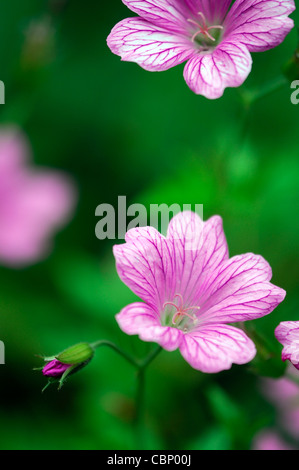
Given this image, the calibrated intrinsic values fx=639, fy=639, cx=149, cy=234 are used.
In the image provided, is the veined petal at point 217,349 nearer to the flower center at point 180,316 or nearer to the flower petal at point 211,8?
the flower center at point 180,316

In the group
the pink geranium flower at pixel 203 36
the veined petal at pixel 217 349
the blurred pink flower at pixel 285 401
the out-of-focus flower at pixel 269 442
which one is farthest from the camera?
the blurred pink flower at pixel 285 401

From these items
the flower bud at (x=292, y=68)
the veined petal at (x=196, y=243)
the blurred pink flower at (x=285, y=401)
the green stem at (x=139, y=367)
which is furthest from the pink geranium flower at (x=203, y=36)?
the blurred pink flower at (x=285, y=401)

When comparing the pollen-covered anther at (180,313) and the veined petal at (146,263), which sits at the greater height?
the veined petal at (146,263)

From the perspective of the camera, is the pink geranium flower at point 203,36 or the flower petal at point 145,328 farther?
the pink geranium flower at point 203,36

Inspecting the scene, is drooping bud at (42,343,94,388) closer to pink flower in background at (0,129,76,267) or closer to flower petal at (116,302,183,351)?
flower petal at (116,302,183,351)

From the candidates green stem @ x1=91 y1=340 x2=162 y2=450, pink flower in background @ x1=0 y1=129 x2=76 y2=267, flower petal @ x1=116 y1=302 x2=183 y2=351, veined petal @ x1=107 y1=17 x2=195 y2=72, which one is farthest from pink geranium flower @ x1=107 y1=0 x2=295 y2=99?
pink flower in background @ x1=0 y1=129 x2=76 y2=267

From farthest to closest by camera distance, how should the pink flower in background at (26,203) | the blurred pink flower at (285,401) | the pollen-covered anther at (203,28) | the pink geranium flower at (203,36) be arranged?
the pink flower in background at (26,203), the blurred pink flower at (285,401), the pollen-covered anther at (203,28), the pink geranium flower at (203,36)
